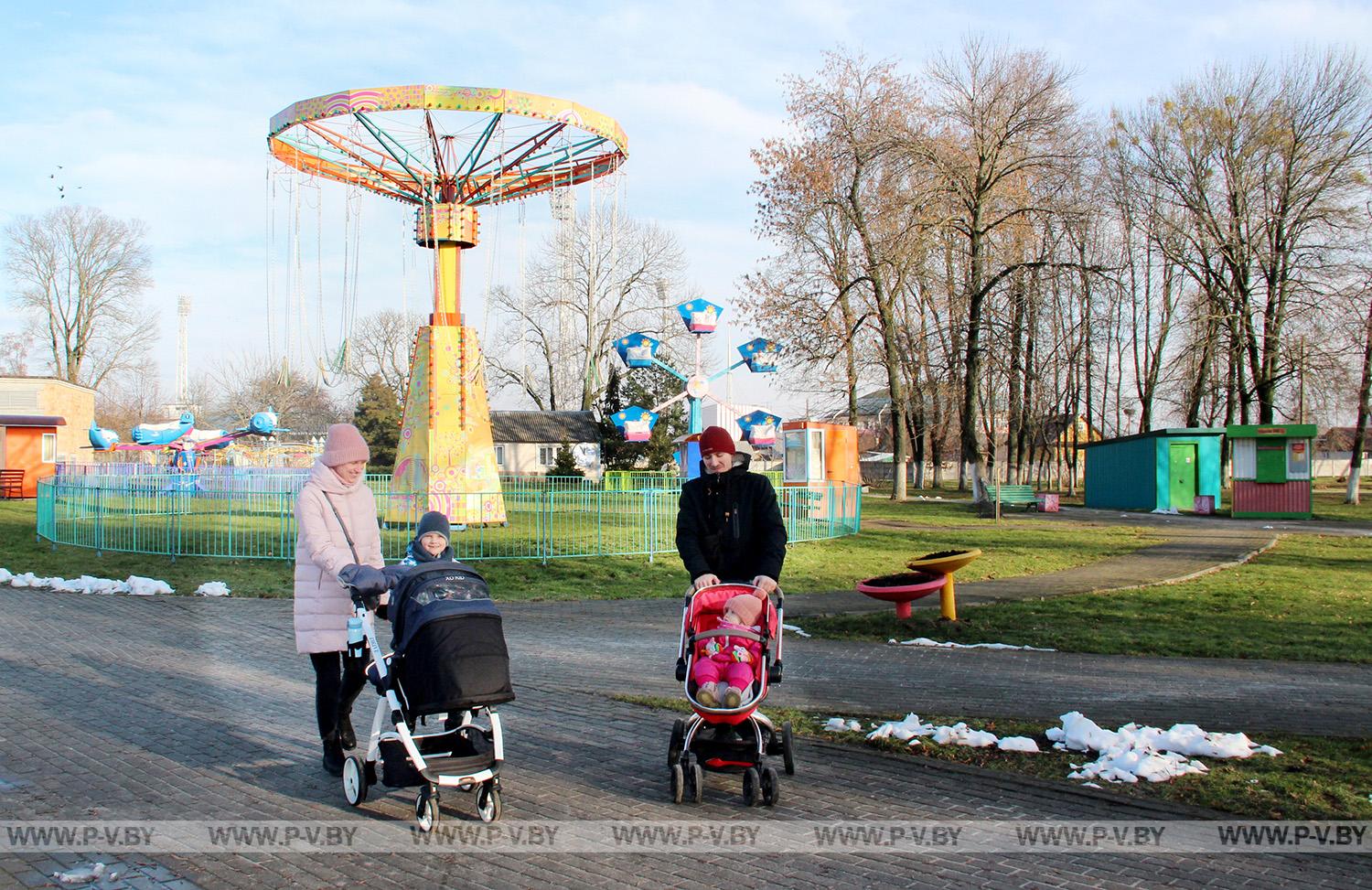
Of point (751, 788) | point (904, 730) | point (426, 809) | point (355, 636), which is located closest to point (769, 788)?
point (751, 788)


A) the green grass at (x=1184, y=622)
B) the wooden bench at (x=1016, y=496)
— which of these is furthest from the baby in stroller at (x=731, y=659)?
the wooden bench at (x=1016, y=496)

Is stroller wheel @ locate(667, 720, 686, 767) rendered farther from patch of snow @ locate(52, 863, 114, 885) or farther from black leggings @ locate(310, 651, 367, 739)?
patch of snow @ locate(52, 863, 114, 885)

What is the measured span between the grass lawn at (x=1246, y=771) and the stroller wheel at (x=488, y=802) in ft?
4.71

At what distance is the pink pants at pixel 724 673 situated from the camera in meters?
5.21

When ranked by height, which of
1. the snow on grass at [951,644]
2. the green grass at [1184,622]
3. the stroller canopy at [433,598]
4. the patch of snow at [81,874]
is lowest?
the snow on grass at [951,644]

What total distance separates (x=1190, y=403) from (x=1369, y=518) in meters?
13.4

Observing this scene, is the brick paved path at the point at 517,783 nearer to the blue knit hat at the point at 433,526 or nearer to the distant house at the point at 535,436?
the blue knit hat at the point at 433,526

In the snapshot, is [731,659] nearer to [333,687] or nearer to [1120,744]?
[333,687]

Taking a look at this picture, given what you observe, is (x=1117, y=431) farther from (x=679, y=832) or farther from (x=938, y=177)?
(x=679, y=832)

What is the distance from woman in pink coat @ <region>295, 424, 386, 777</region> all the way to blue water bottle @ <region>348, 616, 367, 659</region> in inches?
3.4

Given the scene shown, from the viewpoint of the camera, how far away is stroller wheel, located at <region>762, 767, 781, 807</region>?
5102mm

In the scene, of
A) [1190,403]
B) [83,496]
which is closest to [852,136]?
[1190,403]

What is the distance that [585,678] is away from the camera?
8406 mm

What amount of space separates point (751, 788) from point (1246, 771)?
2766 millimetres
